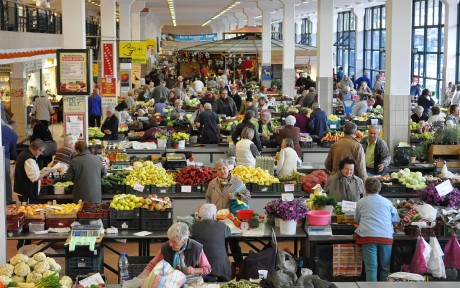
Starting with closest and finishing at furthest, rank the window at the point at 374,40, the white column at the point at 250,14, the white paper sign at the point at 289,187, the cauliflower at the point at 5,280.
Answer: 1. the cauliflower at the point at 5,280
2. the white paper sign at the point at 289,187
3. the window at the point at 374,40
4. the white column at the point at 250,14

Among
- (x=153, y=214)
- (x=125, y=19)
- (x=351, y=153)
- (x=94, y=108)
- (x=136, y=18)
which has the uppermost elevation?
A: (x=136, y=18)

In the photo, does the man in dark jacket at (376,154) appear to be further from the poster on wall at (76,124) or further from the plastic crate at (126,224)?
the poster on wall at (76,124)

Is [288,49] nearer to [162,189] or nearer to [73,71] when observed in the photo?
[73,71]

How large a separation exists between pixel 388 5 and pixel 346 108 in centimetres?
888

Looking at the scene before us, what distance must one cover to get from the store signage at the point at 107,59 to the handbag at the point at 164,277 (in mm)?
15505

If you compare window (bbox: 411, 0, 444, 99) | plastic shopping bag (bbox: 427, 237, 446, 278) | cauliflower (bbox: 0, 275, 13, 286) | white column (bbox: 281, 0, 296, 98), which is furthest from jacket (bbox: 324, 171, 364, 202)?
white column (bbox: 281, 0, 296, 98)

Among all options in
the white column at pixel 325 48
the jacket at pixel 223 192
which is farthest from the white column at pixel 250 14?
the jacket at pixel 223 192

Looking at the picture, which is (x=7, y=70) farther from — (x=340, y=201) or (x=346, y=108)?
(x=340, y=201)

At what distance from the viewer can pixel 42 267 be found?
8.09 meters

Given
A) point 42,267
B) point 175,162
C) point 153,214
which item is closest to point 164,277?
point 42,267

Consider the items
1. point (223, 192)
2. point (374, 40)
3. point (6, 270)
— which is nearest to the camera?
point (6, 270)

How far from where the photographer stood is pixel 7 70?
26.9 meters

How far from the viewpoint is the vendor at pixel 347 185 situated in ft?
35.8

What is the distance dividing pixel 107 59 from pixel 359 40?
20.9 metres
